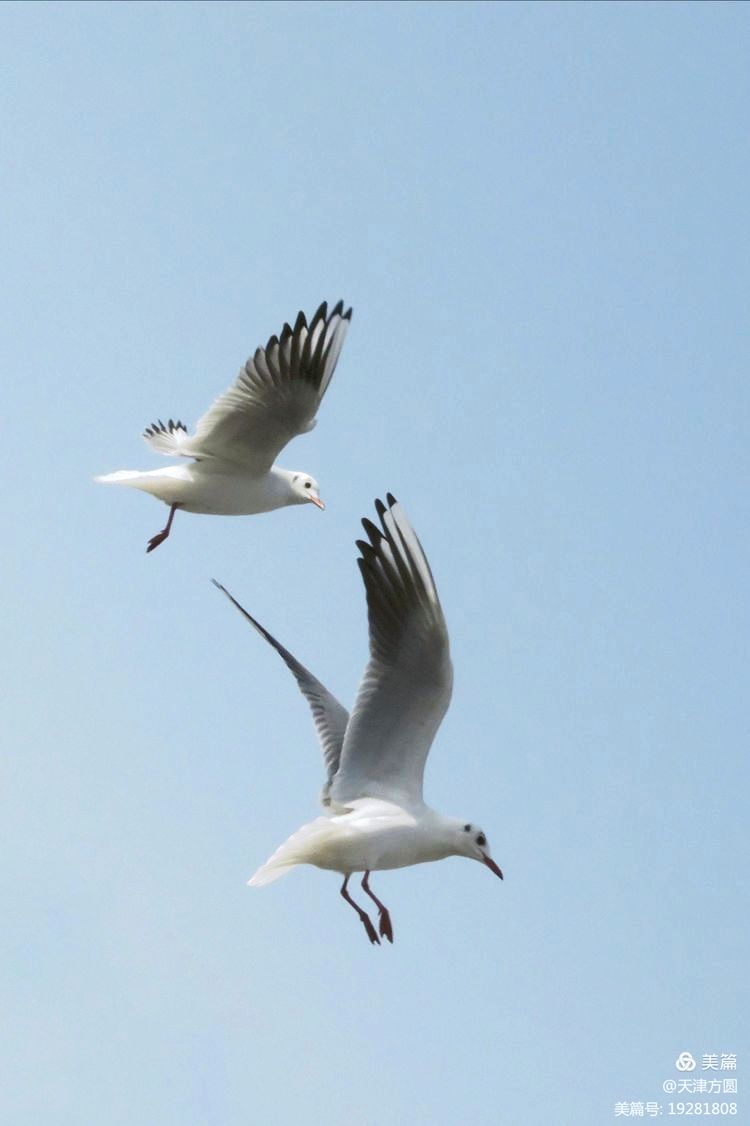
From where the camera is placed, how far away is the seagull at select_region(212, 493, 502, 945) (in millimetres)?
9500

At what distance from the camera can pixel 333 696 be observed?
39.7 ft

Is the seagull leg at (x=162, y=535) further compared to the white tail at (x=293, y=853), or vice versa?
the seagull leg at (x=162, y=535)

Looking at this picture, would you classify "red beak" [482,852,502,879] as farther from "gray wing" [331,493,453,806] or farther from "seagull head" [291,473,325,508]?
"seagull head" [291,473,325,508]

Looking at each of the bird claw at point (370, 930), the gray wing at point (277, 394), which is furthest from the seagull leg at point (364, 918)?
the gray wing at point (277, 394)

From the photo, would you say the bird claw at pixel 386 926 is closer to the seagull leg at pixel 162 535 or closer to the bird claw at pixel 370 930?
the bird claw at pixel 370 930

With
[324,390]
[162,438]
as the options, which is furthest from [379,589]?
[162,438]

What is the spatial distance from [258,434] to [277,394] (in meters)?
0.41

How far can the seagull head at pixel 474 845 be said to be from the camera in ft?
32.7

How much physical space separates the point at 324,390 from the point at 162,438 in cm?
357

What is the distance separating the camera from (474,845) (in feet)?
32.9

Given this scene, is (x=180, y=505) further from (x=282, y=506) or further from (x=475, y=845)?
(x=475, y=845)

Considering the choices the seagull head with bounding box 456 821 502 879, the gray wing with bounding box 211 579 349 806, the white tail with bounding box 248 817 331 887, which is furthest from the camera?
the gray wing with bounding box 211 579 349 806

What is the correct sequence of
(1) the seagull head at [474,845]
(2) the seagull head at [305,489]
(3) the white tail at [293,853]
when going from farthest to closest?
1. (2) the seagull head at [305,489]
2. (1) the seagull head at [474,845]
3. (3) the white tail at [293,853]

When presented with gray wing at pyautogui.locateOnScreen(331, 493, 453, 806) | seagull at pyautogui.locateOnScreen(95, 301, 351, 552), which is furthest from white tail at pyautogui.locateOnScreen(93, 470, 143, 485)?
gray wing at pyautogui.locateOnScreen(331, 493, 453, 806)
